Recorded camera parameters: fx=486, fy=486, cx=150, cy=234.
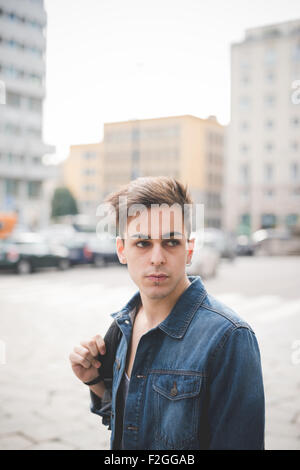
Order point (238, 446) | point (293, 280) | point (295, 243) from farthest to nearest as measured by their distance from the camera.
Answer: point (295, 243), point (293, 280), point (238, 446)

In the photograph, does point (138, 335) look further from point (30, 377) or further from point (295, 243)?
point (295, 243)

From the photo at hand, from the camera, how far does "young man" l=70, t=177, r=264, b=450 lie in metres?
1.33

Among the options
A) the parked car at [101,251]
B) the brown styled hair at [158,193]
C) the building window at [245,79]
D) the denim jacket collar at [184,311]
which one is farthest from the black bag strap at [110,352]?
the parked car at [101,251]

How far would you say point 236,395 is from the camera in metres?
1.31

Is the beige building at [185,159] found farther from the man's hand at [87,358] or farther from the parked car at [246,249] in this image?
the man's hand at [87,358]

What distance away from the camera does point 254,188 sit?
1421 inches

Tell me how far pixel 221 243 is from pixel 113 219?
2158 centimetres

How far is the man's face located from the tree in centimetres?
6693

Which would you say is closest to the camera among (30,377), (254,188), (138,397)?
(138,397)

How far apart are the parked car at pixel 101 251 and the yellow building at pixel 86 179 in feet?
151

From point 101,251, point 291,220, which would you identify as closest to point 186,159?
point 291,220

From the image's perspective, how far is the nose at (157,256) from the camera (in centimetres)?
152
